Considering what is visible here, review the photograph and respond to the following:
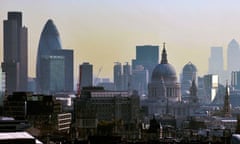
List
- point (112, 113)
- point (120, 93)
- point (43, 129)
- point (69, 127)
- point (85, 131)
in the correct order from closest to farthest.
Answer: point (43, 129) < point (85, 131) < point (69, 127) < point (112, 113) < point (120, 93)

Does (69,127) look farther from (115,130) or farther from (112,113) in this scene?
(112,113)

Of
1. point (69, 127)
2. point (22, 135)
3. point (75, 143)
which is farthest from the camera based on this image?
point (69, 127)

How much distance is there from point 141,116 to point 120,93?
6.23 meters

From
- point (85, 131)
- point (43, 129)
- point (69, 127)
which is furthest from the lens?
point (69, 127)

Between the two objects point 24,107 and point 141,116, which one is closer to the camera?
point 24,107

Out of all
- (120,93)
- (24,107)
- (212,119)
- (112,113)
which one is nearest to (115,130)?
(24,107)

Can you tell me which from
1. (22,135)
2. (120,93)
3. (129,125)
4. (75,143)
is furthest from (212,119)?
(22,135)

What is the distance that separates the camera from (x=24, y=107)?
119m

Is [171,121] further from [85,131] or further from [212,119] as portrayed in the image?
[85,131]

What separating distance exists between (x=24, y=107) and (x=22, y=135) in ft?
194

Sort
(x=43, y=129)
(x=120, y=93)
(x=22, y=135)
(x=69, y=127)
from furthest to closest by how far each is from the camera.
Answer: (x=120, y=93)
(x=69, y=127)
(x=43, y=129)
(x=22, y=135)

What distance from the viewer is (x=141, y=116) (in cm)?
18025

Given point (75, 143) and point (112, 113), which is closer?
point (75, 143)

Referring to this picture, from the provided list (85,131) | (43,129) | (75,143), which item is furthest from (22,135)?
(85,131)
